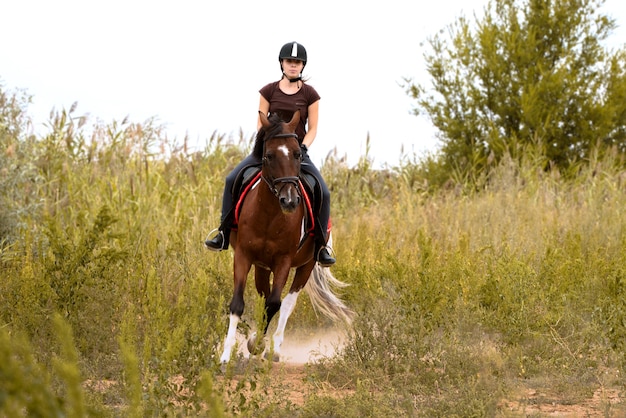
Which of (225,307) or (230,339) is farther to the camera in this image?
(225,307)

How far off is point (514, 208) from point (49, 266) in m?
9.17

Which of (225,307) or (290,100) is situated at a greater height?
(290,100)

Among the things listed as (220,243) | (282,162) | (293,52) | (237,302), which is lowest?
(237,302)

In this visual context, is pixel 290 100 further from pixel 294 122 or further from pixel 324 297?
→ pixel 324 297

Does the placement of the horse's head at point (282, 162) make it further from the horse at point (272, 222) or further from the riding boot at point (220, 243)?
the riding boot at point (220, 243)

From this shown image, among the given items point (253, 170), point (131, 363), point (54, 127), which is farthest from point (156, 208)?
point (131, 363)

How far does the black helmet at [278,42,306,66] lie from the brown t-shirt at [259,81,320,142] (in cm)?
29

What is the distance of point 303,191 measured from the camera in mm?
7656

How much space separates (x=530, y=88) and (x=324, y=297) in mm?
14274

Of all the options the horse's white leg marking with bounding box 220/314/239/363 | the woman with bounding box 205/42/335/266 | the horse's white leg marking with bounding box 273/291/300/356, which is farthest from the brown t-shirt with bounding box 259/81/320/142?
the horse's white leg marking with bounding box 220/314/239/363

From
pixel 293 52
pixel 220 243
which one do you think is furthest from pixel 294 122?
pixel 220 243

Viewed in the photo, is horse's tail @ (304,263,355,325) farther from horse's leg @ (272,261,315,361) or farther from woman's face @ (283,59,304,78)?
woman's face @ (283,59,304,78)

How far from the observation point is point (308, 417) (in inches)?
230

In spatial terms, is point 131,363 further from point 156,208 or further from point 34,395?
point 156,208
